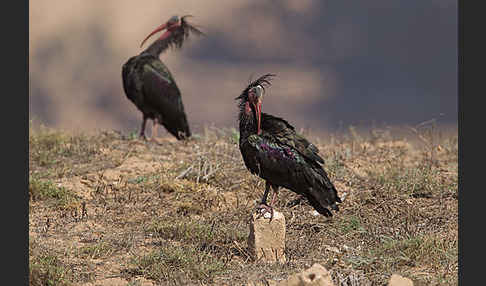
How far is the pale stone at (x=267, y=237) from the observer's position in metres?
6.27

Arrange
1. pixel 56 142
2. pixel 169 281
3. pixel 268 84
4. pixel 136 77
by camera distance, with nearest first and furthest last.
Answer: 1. pixel 169 281
2. pixel 268 84
3. pixel 56 142
4. pixel 136 77

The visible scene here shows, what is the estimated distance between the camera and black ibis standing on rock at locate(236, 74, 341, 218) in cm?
644

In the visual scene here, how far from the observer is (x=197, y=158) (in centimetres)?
927

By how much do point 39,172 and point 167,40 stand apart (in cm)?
373

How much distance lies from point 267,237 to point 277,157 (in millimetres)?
749

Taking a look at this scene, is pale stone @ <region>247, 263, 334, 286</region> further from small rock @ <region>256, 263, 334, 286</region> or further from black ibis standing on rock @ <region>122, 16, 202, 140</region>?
black ibis standing on rock @ <region>122, 16, 202, 140</region>

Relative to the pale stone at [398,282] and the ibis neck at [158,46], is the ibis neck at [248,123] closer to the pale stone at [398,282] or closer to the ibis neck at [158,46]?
the pale stone at [398,282]

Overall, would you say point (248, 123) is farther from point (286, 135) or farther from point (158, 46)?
point (158, 46)

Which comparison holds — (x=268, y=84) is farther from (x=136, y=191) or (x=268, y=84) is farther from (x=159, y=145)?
(x=159, y=145)

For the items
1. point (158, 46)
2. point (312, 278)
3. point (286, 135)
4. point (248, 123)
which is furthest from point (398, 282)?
point (158, 46)

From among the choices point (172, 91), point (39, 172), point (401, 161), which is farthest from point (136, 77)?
point (401, 161)

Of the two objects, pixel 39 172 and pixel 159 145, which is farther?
pixel 159 145

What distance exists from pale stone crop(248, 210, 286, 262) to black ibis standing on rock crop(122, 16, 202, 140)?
17.5 feet

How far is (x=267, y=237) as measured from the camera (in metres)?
6.29
